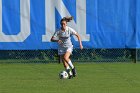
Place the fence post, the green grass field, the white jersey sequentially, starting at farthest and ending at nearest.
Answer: the fence post < the white jersey < the green grass field

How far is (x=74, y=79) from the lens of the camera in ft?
50.1

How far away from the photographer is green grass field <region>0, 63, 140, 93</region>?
12.9m

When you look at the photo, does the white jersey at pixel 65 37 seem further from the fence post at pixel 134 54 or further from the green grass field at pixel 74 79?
the fence post at pixel 134 54

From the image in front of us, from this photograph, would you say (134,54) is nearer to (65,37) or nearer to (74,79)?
(65,37)

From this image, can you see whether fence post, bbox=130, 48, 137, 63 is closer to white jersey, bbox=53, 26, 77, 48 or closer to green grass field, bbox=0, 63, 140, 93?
green grass field, bbox=0, 63, 140, 93

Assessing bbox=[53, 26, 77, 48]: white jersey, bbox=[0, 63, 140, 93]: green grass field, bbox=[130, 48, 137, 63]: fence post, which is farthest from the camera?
bbox=[130, 48, 137, 63]: fence post

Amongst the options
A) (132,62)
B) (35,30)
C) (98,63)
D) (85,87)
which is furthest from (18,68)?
(85,87)

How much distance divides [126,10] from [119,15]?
1.11 feet

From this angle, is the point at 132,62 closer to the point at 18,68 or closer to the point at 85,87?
the point at 18,68

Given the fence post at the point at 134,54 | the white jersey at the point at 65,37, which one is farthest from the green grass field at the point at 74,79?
the white jersey at the point at 65,37

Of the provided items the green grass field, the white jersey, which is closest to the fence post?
the green grass field

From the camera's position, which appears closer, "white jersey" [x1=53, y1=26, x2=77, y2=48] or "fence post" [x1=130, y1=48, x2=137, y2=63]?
"white jersey" [x1=53, y1=26, x2=77, y2=48]

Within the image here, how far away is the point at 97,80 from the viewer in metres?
15.1

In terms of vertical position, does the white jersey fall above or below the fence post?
above
